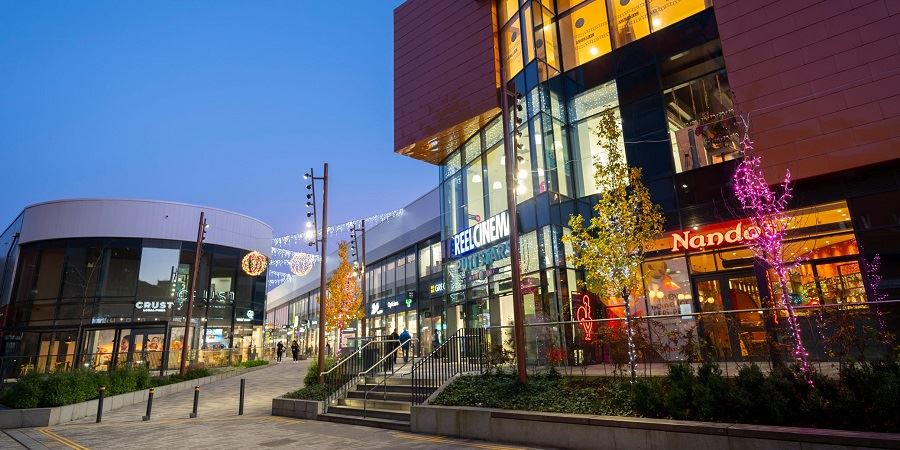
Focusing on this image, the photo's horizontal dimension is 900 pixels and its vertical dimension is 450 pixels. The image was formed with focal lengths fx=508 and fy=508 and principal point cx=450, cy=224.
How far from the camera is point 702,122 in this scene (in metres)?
17.0

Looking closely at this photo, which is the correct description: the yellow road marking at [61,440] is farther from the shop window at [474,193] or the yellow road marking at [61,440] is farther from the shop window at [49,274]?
the shop window at [49,274]

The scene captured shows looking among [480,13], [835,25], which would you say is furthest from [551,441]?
[480,13]

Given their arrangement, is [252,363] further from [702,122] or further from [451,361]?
[702,122]

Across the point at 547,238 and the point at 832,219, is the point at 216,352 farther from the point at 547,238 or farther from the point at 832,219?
the point at 832,219

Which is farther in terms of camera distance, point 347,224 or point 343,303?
point 347,224

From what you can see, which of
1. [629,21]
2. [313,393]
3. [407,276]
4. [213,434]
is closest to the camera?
[213,434]

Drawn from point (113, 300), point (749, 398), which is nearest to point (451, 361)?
point (749, 398)

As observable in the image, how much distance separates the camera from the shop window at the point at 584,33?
19.4 meters

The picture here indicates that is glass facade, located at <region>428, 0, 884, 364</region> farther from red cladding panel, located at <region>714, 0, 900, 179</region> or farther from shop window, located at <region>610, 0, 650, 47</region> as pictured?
red cladding panel, located at <region>714, 0, 900, 179</region>

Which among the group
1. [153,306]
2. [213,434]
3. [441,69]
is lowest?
[213,434]

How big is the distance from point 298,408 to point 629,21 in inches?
683

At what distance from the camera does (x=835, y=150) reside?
1380cm

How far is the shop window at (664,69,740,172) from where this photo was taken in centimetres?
1627

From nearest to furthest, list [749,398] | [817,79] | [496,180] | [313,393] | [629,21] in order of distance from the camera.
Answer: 1. [749,398]
2. [817,79]
3. [313,393]
4. [629,21]
5. [496,180]
